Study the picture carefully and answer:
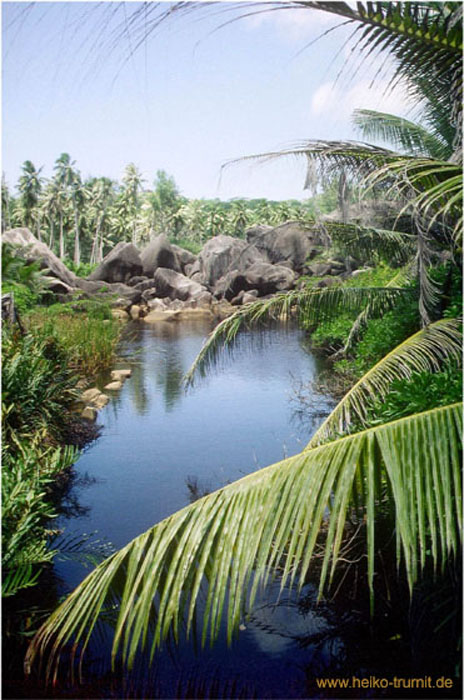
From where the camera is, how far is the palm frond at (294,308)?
18.9 ft

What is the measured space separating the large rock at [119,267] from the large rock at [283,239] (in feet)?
66.7

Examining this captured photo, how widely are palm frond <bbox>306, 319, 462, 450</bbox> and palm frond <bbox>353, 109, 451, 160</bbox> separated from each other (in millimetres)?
3092

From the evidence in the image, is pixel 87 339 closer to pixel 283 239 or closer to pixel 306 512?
pixel 283 239

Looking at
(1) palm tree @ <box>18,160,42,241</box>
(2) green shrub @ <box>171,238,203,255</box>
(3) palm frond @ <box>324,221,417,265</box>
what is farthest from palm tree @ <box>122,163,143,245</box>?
(3) palm frond @ <box>324,221,417,265</box>

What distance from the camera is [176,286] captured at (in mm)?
25578

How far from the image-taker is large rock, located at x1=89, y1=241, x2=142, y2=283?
2731 centimetres

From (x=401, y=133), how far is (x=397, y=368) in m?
4.10

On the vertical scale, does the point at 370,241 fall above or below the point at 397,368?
above

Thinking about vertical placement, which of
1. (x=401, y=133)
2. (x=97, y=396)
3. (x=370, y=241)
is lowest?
(x=97, y=396)

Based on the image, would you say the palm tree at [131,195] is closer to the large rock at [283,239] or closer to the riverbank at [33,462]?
the riverbank at [33,462]

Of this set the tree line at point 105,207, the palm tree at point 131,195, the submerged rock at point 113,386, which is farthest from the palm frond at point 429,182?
the palm tree at point 131,195

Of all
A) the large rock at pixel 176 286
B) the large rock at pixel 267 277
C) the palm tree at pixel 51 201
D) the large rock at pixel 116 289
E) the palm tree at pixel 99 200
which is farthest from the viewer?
the palm tree at pixel 99 200

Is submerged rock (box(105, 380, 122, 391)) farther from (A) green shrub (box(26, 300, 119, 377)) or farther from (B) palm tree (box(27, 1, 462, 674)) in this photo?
(B) palm tree (box(27, 1, 462, 674))

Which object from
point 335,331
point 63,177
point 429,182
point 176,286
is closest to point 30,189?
point 63,177
